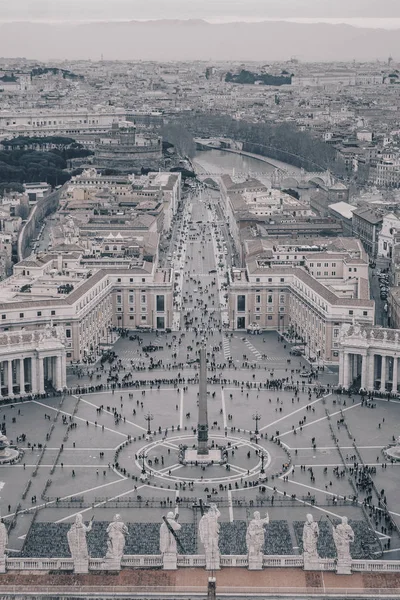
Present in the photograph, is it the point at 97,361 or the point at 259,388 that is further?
the point at 97,361

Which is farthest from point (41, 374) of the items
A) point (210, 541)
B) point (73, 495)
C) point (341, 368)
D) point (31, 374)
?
point (210, 541)

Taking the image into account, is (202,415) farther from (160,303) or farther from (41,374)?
(160,303)

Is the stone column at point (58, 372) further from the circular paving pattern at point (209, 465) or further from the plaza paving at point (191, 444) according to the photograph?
the circular paving pattern at point (209, 465)

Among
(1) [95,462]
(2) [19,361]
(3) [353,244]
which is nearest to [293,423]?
(1) [95,462]

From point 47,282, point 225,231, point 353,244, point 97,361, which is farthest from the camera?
point 225,231

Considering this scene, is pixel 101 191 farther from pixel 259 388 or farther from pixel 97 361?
pixel 259 388

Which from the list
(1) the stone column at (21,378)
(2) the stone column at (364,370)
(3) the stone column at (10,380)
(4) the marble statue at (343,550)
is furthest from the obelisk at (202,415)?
(4) the marble statue at (343,550)

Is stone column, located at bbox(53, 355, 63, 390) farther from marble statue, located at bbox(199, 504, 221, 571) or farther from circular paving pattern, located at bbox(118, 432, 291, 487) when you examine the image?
marble statue, located at bbox(199, 504, 221, 571)
